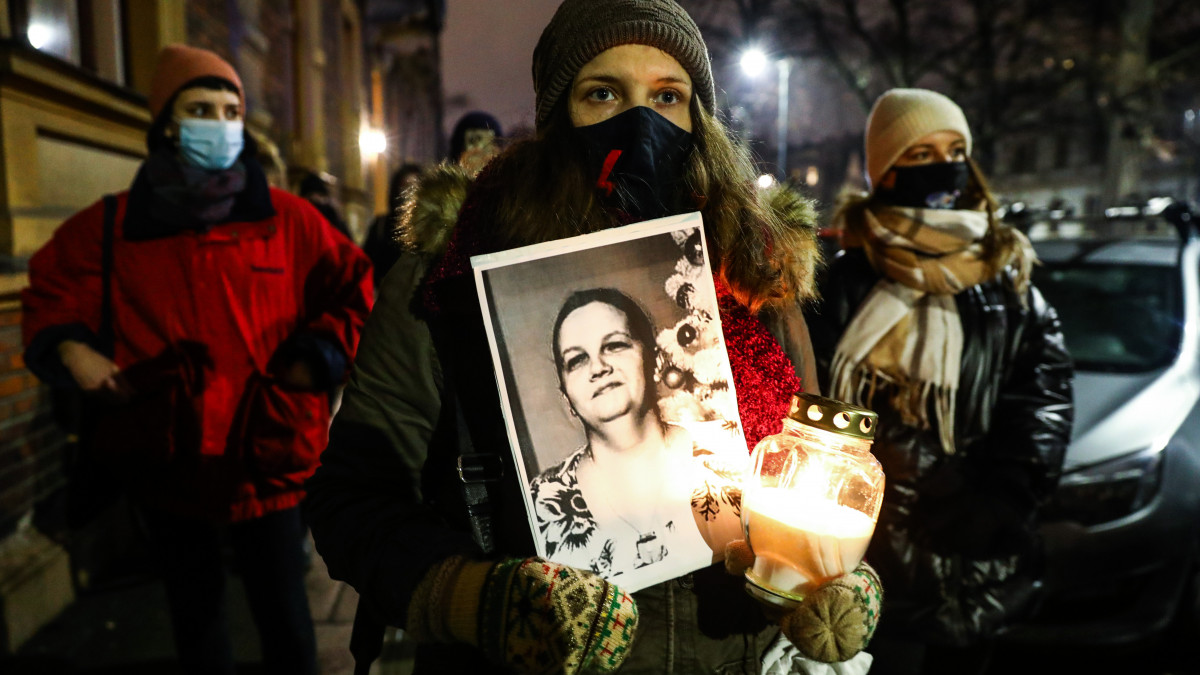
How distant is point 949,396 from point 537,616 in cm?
163

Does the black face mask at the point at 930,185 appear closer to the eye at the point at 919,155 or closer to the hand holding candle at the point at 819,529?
the eye at the point at 919,155

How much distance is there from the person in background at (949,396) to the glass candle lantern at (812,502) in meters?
1.14

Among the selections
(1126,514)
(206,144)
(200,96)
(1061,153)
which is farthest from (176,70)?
(1061,153)

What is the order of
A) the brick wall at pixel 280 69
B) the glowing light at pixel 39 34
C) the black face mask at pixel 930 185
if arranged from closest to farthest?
the black face mask at pixel 930 185 → the glowing light at pixel 39 34 → the brick wall at pixel 280 69

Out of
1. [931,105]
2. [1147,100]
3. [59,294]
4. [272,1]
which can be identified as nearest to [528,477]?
[59,294]

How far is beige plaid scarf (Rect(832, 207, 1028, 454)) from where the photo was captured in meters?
2.02

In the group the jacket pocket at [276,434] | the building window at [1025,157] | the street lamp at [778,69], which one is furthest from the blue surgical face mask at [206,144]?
the building window at [1025,157]

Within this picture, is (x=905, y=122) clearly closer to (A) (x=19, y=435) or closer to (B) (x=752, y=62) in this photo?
(A) (x=19, y=435)

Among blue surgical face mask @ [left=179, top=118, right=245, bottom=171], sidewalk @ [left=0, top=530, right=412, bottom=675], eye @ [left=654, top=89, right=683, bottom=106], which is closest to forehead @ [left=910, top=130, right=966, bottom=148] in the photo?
eye @ [left=654, top=89, right=683, bottom=106]

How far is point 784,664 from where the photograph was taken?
109cm

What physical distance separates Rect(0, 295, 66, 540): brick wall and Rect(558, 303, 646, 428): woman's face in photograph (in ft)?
10.00

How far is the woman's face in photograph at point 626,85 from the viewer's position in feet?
3.76

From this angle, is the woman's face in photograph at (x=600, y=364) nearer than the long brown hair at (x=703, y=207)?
Yes

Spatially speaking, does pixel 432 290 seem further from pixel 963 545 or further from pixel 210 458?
pixel 963 545
